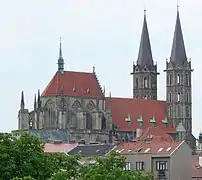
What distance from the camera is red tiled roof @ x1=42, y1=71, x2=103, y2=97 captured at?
7800 inches

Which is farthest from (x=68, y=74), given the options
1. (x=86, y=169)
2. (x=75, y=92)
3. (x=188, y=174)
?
(x=86, y=169)

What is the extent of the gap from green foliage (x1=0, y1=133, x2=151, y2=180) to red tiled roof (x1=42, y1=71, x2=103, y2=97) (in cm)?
10772

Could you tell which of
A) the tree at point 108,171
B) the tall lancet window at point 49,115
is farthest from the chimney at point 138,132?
the tree at point 108,171

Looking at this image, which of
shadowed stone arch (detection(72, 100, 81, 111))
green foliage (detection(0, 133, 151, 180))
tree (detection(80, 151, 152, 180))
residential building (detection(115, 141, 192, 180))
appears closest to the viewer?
green foliage (detection(0, 133, 151, 180))

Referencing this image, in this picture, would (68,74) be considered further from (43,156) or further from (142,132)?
(43,156)

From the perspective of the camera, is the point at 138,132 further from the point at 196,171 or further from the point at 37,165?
the point at 37,165

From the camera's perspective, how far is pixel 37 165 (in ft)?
269

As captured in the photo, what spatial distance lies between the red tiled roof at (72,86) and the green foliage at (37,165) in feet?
353

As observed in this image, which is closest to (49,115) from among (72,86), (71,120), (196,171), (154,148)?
(71,120)

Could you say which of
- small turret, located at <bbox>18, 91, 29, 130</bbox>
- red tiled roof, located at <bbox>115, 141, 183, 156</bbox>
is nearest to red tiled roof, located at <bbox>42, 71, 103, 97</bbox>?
small turret, located at <bbox>18, 91, 29, 130</bbox>

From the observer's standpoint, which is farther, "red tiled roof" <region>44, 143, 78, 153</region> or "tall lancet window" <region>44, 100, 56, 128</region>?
"tall lancet window" <region>44, 100, 56, 128</region>

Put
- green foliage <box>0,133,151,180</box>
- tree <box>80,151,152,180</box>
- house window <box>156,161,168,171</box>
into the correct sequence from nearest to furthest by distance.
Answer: green foliage <box>0,133,151,180</box>, tree <box>80,151,152,180</box>, house window <box>156,161,168,171</box>

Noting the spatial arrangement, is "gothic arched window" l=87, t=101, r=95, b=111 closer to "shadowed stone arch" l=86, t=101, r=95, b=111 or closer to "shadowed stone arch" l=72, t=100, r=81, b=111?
"shadowed stone arch" l=86, t=101, r=95, b=111

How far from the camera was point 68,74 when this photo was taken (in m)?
200
